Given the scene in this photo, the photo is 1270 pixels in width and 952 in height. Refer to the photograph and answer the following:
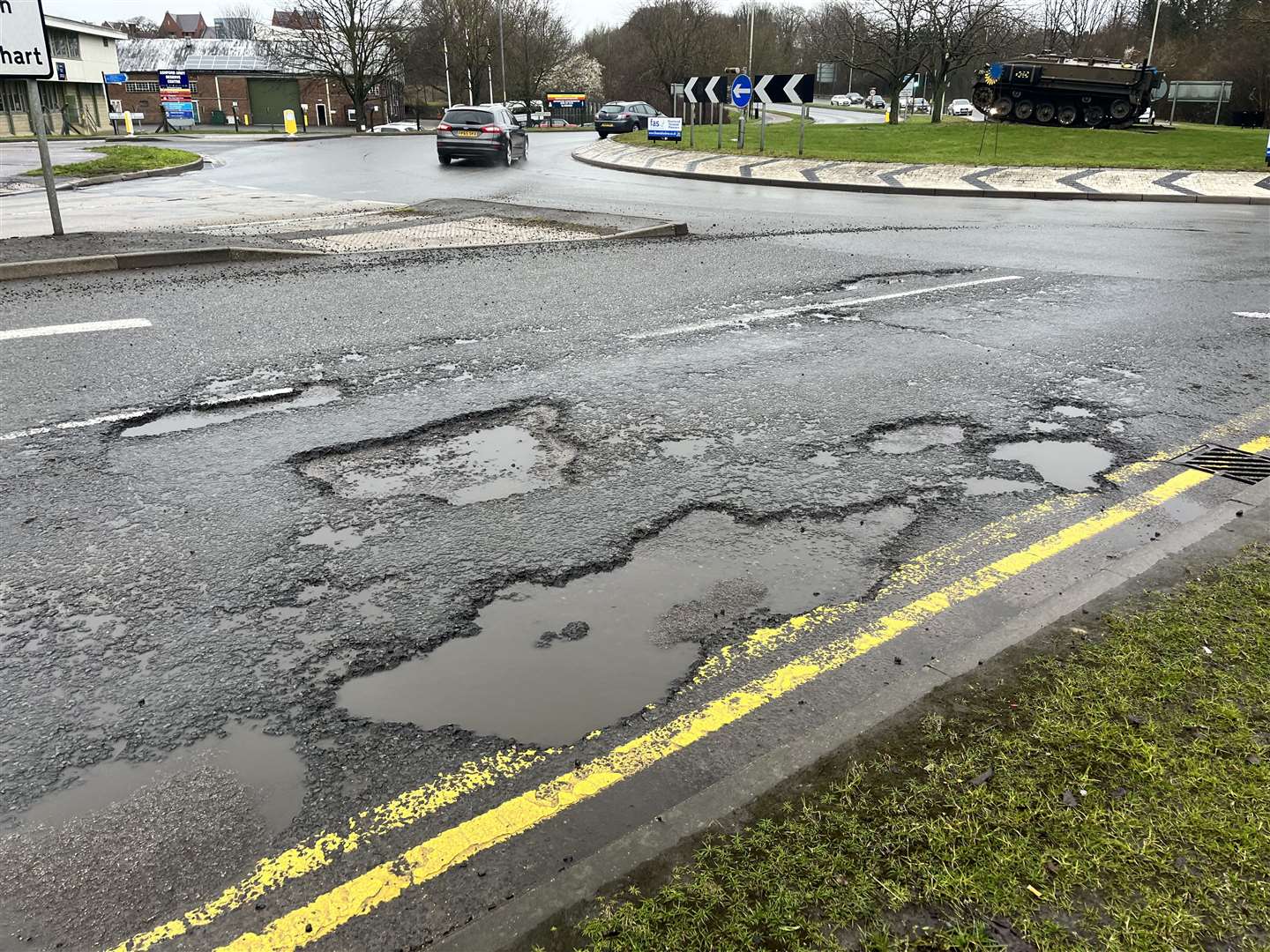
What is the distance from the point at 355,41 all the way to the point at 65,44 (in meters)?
18.1

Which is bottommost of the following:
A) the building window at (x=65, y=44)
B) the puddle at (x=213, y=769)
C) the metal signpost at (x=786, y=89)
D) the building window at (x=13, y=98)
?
the puddle at (x=213, y=769)

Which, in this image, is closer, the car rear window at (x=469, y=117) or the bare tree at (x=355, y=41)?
the car rear window at (x=469, y=117)

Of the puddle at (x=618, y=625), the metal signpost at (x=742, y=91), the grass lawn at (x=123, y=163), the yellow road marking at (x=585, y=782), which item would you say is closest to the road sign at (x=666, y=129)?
the metal signpost at (x=742, y=91)

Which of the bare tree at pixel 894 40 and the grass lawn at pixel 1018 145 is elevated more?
the bare tree at pixel 894 40

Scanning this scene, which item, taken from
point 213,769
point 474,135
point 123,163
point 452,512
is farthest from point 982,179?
point 123,163

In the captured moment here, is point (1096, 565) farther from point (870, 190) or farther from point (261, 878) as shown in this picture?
point (870, 190)

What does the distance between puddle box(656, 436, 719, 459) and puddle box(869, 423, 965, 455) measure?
0.87 meters

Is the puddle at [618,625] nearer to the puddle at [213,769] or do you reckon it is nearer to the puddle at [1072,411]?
the puddle at [213,769]

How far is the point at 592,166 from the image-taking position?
88.5 feet

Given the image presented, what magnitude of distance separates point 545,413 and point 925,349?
3102 millimetres

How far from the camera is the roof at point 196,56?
75.2 metres

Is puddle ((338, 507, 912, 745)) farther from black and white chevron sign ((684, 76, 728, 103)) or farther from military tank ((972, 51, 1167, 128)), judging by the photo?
military tank ((972, 51, 1167, 128))

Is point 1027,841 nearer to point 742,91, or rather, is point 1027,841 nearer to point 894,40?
point 742,91

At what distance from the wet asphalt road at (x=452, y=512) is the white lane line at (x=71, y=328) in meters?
0.20
